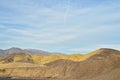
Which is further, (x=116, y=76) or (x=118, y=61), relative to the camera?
(x=118, y=61)

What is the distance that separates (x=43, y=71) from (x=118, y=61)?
38645 millimetres

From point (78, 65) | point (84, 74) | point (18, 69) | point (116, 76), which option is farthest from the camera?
point (18, 69)

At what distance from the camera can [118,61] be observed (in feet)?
465

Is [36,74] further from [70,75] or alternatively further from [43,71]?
[70,75]

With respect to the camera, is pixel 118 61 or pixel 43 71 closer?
pixel 118 61

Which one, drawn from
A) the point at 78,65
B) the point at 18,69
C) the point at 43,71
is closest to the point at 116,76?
the point at 78,65

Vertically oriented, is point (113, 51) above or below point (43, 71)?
above

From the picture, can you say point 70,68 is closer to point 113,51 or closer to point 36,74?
point 36,74

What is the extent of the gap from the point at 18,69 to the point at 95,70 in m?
49.2

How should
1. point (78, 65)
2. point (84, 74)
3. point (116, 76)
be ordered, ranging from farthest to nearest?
point (78, 65), point (84, 74), point (116, 76)

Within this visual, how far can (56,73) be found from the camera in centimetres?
14725

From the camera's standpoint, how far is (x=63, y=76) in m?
141

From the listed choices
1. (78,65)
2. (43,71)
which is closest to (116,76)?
(78,65)

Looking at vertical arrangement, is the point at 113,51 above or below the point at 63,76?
above
